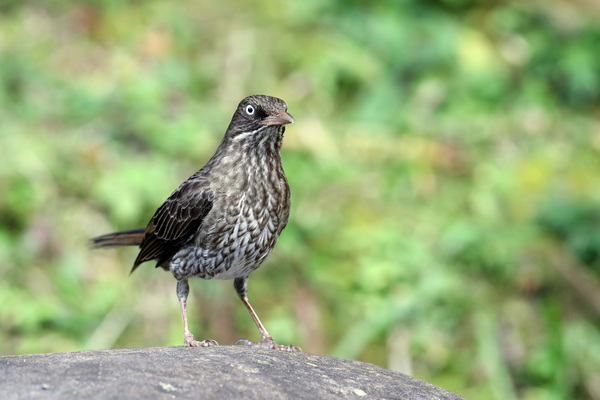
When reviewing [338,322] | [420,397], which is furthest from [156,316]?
[420,397]

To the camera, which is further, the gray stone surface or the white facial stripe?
the white facial stripe

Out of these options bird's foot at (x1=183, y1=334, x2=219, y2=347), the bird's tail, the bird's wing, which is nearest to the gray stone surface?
bird's foot at (x1=183, y1=334, x2=219, y2=347)

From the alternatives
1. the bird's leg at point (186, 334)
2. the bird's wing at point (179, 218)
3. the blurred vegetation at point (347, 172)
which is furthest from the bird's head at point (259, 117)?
the blurred vegetation at point (347, 172)

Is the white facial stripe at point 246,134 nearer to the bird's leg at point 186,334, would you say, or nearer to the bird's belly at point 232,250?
the bird's belly at point 232,250

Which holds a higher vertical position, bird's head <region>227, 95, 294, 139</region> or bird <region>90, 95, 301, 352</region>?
bird's head <region>227, 95, 294, 139</region>

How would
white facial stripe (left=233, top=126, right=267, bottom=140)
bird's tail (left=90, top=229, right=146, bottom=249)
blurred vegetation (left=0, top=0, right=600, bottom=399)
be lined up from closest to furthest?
white facial stripe (left=233, top=126, right=267, bottom=140)
bird's tail (left=90, top=229, right=146, bottom=249)
blurred vegetation (left=0, top=0, right=600, bottom=399)

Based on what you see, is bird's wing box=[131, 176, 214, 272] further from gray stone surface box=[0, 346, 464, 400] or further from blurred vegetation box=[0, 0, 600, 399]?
blurred vegetation box=[0, 0, 600, 399]

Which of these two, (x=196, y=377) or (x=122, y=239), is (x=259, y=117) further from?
(x=196, y=377)
